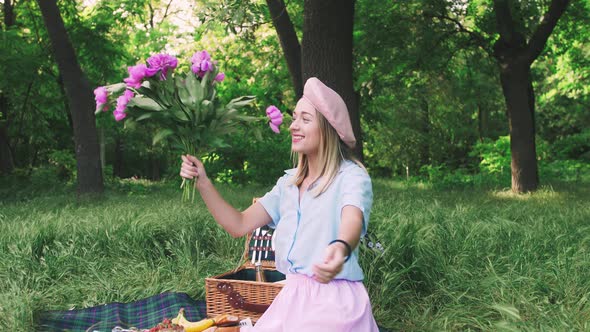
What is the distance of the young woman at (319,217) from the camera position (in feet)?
8.38

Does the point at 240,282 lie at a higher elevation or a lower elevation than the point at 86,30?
lower

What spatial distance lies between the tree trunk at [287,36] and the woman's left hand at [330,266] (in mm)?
7235

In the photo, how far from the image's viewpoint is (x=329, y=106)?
268 cm

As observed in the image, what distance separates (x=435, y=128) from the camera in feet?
76.6

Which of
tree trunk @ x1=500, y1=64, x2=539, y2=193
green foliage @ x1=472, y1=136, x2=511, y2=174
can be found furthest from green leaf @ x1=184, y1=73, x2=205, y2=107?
green foliage @ x1=472, y1=136, x2=511, y2=174

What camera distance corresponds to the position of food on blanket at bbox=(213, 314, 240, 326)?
146 inches

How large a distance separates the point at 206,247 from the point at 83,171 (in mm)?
6283

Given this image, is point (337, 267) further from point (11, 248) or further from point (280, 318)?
point (11, 248)

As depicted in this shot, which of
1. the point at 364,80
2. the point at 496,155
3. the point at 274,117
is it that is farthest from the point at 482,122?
the point at 274,117

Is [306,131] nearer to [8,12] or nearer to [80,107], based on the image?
[80,107]

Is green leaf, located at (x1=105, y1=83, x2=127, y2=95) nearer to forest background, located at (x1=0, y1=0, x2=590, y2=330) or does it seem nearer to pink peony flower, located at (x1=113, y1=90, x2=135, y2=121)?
pink peony flower, located at (x1=113, y1=90, x2=135, y2=121)

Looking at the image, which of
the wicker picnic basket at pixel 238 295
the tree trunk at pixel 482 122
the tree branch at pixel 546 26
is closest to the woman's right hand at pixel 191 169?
the wicker picnic basket at pixel 238 295

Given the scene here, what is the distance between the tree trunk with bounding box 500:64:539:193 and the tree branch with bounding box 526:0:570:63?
33 cm

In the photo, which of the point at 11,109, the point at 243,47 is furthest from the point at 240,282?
the point at 11,109
